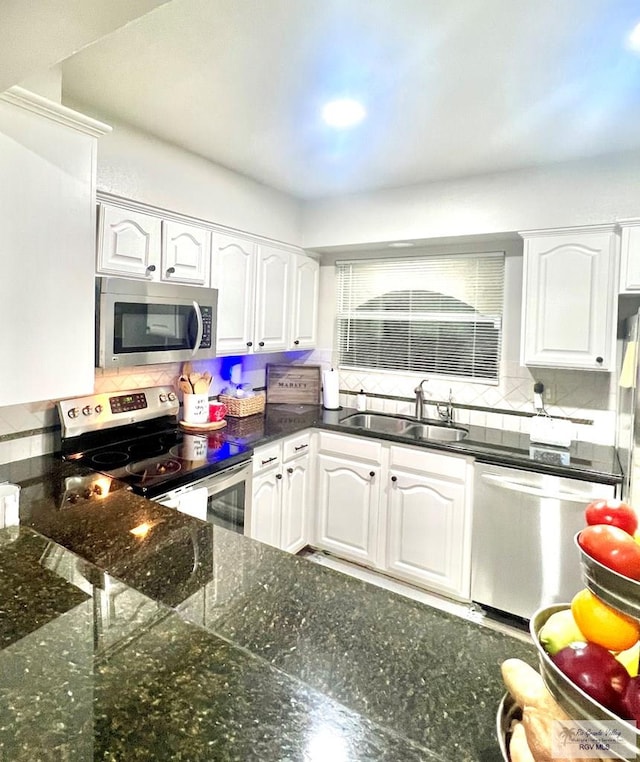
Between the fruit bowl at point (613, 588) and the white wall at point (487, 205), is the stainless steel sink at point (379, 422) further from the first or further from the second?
the fruit bowl at point (613, 588)

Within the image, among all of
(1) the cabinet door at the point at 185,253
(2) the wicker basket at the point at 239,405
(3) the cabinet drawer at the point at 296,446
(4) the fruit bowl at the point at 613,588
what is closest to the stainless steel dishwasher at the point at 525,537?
(3) the cabinet drawer at the point at 296,446

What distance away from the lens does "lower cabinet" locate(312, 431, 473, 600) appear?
263cm

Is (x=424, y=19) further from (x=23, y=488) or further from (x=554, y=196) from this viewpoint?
(x=23, y=488)

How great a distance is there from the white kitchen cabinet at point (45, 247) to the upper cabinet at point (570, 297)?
2.16m

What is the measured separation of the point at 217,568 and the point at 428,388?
2.42 meters

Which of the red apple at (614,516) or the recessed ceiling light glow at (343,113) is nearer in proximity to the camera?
the red apple at (614,516)

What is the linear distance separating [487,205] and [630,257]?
0.81m

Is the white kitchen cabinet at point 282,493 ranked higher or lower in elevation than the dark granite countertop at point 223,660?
lower

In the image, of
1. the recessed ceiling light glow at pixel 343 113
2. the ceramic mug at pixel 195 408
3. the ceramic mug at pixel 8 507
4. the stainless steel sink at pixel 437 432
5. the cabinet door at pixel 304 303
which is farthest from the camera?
the cabinet door at pixel 304 303

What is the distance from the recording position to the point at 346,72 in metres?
1.66

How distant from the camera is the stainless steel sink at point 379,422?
325cm

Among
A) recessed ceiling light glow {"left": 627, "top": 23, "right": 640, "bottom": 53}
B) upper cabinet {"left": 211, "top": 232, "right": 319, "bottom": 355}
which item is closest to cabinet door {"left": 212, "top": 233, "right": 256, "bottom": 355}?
upper cabinet {"left": 211, "top": 232, "right": 319, "bottom": 355}

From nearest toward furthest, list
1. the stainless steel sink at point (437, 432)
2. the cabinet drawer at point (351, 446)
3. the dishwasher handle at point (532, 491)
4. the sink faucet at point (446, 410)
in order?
the dishwasher handle at point (532, 491) < the cabinet drawer at point (351, 446) < the stainless steel sink at point (437, 432) < the sink faucet at point (446, 410)

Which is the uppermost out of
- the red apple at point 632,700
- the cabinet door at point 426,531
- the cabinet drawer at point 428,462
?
the red apple at point 632,700
